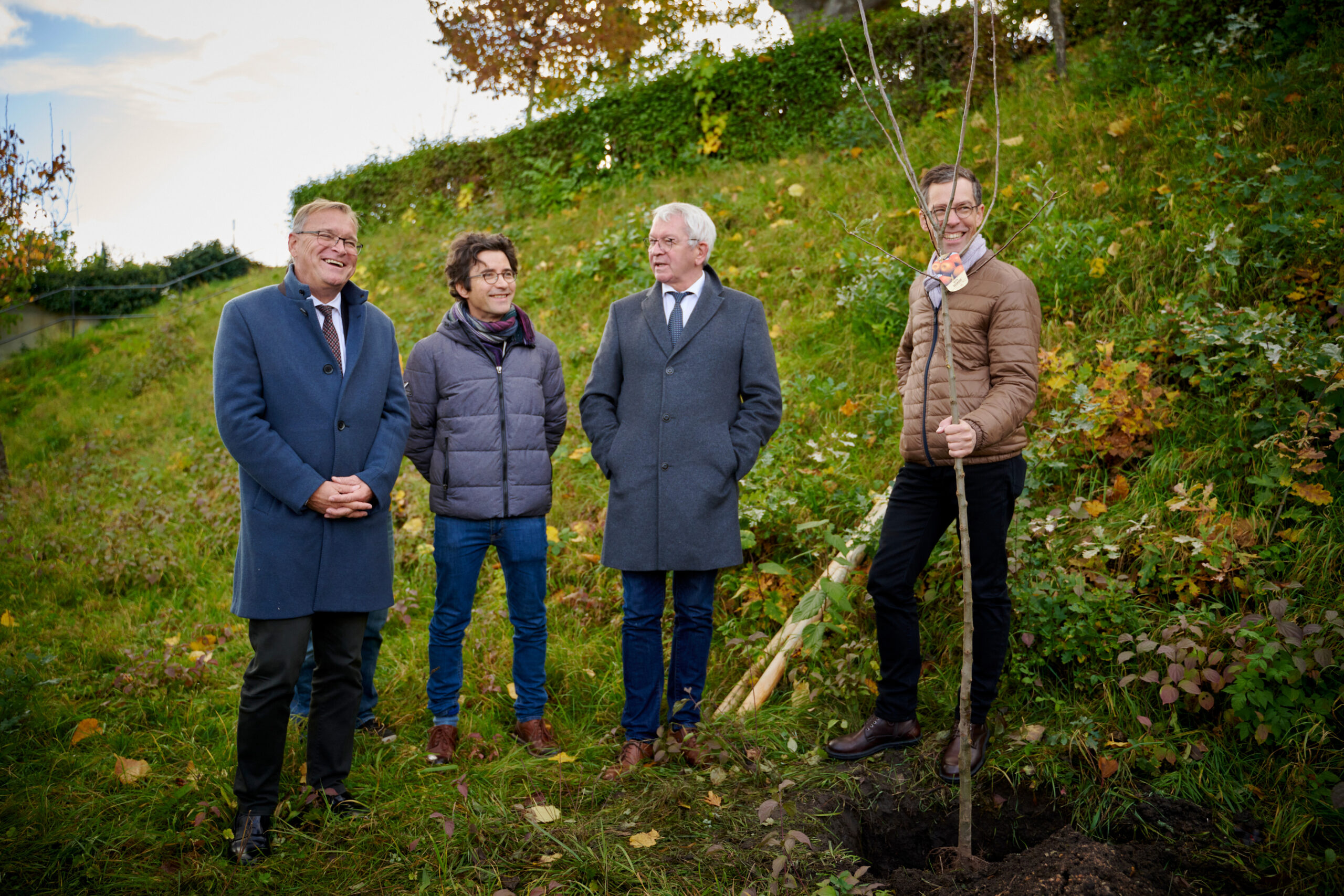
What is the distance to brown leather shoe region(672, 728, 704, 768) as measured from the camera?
10.4 feet

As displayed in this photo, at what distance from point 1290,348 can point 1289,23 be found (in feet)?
13.2

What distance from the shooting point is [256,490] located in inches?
111

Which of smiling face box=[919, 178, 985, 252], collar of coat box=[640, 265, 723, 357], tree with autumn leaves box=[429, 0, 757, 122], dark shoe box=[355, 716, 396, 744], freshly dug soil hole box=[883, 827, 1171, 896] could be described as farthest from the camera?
tree with autumn leaves box=[429, 0, 757, 122]

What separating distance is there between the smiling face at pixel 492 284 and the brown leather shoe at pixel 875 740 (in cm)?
227

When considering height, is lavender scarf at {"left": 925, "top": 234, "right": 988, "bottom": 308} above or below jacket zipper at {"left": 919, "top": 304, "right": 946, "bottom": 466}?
above

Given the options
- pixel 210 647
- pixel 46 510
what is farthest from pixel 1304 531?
pixel 46 510

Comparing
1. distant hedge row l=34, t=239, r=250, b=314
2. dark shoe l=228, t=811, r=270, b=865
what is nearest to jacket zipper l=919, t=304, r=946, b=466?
dark shoe l=228, t=811, r=270, b=865

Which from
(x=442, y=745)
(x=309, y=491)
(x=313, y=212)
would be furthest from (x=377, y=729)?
(x=313, y=212)

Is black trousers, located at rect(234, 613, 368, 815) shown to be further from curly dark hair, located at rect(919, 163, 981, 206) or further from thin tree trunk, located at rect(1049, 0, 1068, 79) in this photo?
thin tree trunk, located at rect(1049, 0, 1068, 79)

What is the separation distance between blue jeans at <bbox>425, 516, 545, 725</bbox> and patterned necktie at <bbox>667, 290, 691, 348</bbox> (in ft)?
3.20

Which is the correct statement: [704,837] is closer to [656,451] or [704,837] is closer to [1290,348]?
[656,451]

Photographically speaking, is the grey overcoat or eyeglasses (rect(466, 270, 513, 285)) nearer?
the grey overcoat

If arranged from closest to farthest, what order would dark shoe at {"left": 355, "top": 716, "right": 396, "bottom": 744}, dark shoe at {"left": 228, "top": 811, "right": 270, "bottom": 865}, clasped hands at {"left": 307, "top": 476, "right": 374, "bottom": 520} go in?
dark shoe at {"left": 228, "top": 811, "right": 270, "bottom": 865}
clasped hands at {"left": 307, "top": 476, "right": 374, "bottom": 520}
dark shoe at {"left": 355, "top": 716, "right": 396, "bottom": 744}

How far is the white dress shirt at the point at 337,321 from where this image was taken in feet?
9.73
